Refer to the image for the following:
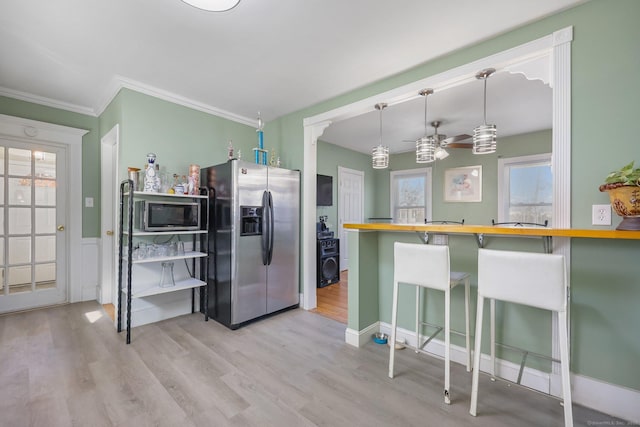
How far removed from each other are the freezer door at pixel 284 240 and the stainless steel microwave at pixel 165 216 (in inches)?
34.2

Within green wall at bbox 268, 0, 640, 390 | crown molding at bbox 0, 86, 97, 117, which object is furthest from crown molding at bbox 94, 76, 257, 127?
green wall at bbox 268, 0, 640, 390

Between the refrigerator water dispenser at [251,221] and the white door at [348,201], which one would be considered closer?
the refrigerator water dispenser at [251,221]

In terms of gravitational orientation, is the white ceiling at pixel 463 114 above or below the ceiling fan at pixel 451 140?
above

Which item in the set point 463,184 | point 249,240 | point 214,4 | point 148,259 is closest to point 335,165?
point 463,184

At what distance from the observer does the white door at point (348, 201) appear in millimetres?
5680

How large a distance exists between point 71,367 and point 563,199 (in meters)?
3.82

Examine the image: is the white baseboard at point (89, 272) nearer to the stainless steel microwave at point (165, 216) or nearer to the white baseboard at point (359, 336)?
the stainless steel microwave at point (165, 216)

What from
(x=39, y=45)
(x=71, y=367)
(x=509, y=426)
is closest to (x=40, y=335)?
(x=71, y=367)

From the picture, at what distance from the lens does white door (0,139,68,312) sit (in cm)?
319

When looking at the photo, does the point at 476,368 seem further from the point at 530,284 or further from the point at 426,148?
the point at 426,148

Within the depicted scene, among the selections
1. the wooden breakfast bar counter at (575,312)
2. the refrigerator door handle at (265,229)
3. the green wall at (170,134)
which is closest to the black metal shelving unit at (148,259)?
the green wall at (170,134)

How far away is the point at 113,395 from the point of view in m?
1.79

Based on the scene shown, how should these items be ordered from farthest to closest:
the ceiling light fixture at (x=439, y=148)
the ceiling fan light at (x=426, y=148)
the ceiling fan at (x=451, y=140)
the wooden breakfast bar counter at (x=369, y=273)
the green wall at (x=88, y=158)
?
the ceiling light fixture at (x=439, y=148), the ceiling fan at (x=451, y=140), the green wall at (x=88, y=158), the ceiling fan light at (x=426, y=148), the wooden breakfast bar counter at (x=369, y=273)

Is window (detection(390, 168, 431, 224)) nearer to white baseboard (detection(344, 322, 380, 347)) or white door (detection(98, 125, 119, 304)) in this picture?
white baseboard (detection(344, 322, 380, 347))
